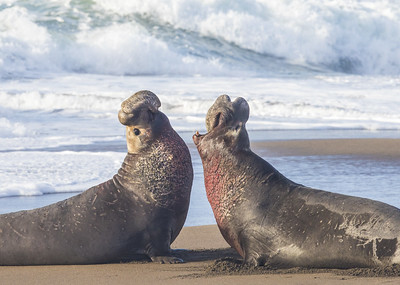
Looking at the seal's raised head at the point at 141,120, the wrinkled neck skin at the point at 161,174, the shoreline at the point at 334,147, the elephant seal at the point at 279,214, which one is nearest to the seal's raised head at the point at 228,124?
the elephant seal at the point at 279,214

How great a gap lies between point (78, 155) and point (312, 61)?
25345 mm

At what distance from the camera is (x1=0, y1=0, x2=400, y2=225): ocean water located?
32.4 feet

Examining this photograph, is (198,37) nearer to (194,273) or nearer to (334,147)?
(334,147)

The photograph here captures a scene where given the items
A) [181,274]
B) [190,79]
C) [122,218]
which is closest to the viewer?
[181,274]

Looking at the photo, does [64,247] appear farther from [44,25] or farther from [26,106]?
[44,25]

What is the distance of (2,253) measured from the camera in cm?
541

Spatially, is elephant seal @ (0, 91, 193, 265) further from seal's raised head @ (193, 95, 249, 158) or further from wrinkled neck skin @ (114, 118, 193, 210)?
seal's raised head @ (193, 95, 249, 158)

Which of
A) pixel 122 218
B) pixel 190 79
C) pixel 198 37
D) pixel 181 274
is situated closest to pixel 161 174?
pixel 122 218

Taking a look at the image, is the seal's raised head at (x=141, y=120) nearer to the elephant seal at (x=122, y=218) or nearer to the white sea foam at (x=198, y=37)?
the elephant seal at (x=122, y=218)

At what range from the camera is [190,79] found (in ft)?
89.1

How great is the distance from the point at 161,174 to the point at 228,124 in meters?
0.61

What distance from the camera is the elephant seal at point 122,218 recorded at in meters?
5.30

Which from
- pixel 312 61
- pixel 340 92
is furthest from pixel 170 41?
pixel 340 92

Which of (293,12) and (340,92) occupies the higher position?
(293,12)
